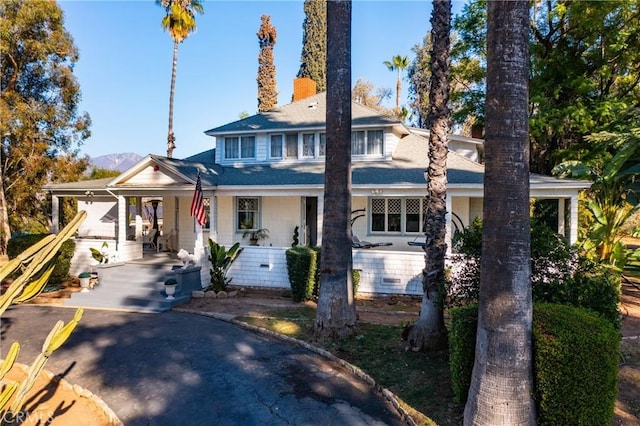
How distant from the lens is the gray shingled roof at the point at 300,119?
17.3 metres

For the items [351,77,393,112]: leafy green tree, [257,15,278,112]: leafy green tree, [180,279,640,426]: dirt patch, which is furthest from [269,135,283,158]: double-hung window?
[351,77,393,112]: leafy green tree

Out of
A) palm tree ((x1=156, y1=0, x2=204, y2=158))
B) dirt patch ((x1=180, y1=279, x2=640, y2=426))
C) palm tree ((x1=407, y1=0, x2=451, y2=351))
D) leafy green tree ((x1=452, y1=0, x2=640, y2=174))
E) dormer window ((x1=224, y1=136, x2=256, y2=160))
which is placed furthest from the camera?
palm tree ((x1=156, y1=0, x2=204, y2=158))

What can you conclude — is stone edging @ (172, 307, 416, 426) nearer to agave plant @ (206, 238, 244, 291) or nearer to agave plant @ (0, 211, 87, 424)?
agave plant @ (206, 238, 244, 291)

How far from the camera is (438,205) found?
298 inches

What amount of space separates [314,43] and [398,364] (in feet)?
123

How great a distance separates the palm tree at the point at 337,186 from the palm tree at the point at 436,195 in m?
1.81

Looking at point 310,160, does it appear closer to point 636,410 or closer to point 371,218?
point 371,218

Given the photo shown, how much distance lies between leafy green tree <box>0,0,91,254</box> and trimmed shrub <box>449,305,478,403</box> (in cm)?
2491

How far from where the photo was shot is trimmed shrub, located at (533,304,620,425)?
14.8 feet

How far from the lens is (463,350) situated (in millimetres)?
5363

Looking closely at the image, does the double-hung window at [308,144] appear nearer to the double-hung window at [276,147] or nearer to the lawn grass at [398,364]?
the double-hung window at [276,147]

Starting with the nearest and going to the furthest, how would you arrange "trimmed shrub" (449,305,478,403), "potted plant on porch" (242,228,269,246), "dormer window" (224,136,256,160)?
"trimmed shrub" (449,305,478,403), "potted plant on porch" (242,228,269,246), "dormer window" (224,136,256,160)

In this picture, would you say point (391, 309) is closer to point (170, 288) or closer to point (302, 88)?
point (170, 288)

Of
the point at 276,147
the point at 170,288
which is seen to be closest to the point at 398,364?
the point at 170,288
